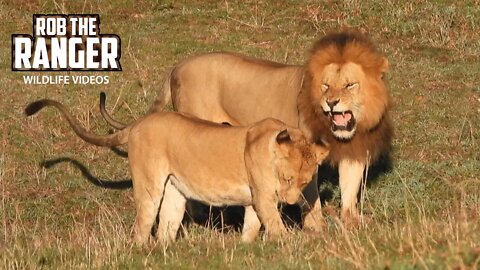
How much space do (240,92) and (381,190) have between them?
1.76m

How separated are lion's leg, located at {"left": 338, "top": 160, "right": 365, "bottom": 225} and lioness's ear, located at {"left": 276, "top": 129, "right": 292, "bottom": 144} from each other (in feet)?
5.96

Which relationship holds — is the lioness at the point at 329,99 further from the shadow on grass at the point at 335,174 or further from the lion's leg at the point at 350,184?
the shadow on grass at the point at 335,174

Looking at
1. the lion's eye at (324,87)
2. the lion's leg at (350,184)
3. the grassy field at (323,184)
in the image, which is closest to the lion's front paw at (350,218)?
the lion's leg at (350,184)

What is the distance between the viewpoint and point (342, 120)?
8.82 meters

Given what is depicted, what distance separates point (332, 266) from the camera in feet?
19.1

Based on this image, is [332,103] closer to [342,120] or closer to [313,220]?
[342,120]

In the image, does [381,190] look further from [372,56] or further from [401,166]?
[372,56]

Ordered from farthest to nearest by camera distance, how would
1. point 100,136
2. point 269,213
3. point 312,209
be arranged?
point 100,136
point 312,209
point 269,213

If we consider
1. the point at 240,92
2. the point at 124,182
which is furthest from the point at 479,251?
the point at 124,182

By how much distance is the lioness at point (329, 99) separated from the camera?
873 centimetres

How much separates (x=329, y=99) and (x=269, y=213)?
4.26 ft

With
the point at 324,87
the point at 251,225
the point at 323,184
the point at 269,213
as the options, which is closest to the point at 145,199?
the point at 251,225

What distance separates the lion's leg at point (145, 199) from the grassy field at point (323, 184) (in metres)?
0.18

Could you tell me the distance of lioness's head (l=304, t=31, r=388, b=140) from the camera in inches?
342
